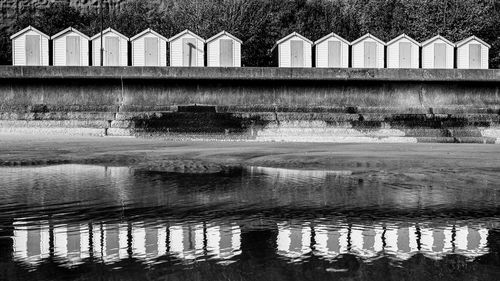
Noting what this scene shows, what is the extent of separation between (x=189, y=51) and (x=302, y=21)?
152ft

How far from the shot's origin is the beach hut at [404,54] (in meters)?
35.2

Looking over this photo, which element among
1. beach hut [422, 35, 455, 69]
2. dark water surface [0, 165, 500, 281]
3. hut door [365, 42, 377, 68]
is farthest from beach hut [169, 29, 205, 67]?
dark water surface [0, 165, 500, 281]

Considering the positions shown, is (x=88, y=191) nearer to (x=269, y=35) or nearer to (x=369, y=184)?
(x=369, y=184)

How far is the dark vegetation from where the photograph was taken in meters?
54.3

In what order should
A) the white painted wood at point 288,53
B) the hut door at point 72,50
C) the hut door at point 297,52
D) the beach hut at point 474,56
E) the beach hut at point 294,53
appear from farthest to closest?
the hut door at point 297,52, the beach hut at point 474,56, the beach hut at point 294,53, the white painted wood at point 288,53, the hut door at point 72,50

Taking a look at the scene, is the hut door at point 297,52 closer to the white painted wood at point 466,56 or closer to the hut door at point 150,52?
the hut door at point 150,52

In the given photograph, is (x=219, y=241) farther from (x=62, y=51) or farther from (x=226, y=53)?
(x=62, y=51)

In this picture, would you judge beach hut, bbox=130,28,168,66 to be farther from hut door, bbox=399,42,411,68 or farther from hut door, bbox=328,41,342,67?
hut door, bbox=399,42,411,68

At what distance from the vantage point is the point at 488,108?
61.9 ft

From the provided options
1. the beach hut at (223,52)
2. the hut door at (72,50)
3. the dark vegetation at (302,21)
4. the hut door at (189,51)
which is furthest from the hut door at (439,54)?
the dark vegetation at (302,21)

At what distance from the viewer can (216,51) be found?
32875 mm

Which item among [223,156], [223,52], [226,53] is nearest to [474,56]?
A: [226,53]

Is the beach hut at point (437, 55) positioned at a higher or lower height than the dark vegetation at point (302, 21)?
lower

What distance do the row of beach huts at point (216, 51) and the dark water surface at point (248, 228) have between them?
23.4 m
